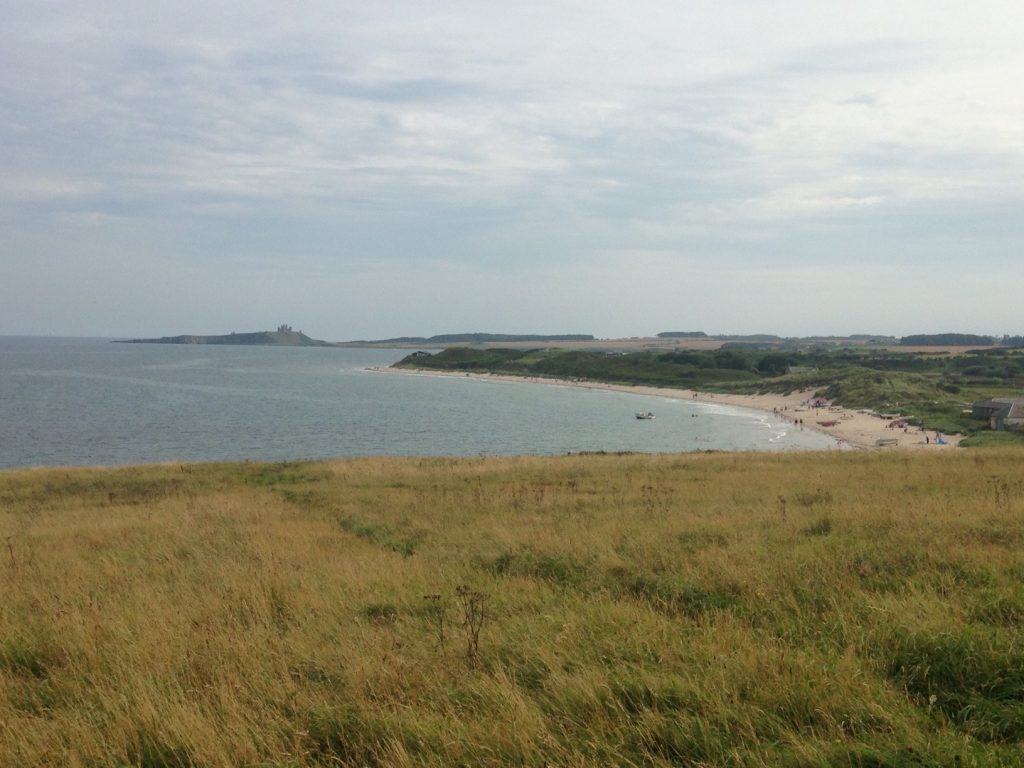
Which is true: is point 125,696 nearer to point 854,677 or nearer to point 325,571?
point 325,571

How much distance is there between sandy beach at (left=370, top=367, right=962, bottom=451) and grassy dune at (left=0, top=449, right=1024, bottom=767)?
93.5ft

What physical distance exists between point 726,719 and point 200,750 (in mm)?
3230

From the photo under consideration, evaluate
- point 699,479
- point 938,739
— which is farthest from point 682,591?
point 699,479

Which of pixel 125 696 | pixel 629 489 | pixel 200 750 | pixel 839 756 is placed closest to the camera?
pixel 839 756

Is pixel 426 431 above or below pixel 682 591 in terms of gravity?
below

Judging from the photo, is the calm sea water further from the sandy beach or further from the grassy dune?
the grassy dune

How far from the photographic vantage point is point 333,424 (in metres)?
82.2

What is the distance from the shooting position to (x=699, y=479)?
23.4m

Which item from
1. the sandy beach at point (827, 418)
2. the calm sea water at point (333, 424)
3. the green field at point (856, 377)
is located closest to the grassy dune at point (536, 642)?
the sandy beach at point (827, 418)

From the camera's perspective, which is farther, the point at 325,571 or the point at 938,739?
the point at 325,571

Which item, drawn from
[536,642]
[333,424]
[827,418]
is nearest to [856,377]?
[827,418]

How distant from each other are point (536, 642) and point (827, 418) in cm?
9552

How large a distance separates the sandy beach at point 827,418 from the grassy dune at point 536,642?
28.5 meters

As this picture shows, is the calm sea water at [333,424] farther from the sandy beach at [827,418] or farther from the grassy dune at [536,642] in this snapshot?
the grassy dune at [536,642]
